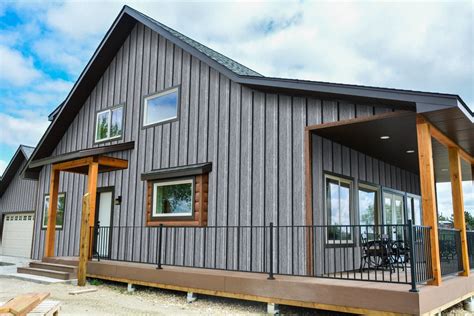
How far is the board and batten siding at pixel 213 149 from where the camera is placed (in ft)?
24.1

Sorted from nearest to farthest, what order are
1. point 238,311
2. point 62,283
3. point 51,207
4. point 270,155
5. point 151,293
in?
point 238,311 < point 270,155 < point 151,293 < point 62,283 < point 51,207

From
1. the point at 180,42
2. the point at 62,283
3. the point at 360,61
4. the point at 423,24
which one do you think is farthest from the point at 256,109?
the point at 360,61

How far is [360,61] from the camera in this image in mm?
25484

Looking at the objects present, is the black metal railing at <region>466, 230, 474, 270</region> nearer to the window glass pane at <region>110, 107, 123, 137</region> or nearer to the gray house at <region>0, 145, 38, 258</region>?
the window glass pane at <region>110, 107, 123, 137</region>

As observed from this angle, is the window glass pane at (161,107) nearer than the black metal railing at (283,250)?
No

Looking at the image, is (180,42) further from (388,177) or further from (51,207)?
(388,177)

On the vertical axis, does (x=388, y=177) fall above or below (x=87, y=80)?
below

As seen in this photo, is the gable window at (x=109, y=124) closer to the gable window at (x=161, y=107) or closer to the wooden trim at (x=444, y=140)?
the gable window at (x=161, y=107)

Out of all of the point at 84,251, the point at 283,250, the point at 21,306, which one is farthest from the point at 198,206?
the point at 21,306

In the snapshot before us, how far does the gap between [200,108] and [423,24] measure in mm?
9266

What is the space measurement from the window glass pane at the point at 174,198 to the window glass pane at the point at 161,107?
1.71 metres

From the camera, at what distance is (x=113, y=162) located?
10.3 m

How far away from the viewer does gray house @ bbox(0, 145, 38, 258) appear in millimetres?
15609

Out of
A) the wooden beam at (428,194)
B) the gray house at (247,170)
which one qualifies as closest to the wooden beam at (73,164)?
the gray house at (247,170)
